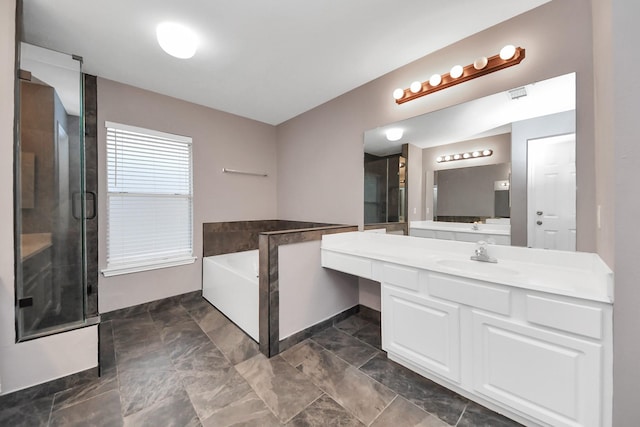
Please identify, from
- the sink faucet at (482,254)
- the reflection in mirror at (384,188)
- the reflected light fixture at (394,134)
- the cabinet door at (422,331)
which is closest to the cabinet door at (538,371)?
the cabinet door at (422,331)

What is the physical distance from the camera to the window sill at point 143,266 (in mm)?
2365

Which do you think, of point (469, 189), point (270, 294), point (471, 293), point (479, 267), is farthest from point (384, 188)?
point (270, 294)

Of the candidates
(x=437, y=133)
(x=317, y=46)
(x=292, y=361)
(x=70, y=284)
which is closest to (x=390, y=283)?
(x=292, y=361)

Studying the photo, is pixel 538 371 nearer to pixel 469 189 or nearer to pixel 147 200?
pixel 469 189

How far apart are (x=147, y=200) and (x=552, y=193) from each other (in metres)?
3.52

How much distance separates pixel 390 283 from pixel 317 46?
1893 millimetres

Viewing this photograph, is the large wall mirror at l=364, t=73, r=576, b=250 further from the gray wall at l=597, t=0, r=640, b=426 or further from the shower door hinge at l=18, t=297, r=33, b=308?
the shower door hinge at l=18, t=297, r=33, b=308

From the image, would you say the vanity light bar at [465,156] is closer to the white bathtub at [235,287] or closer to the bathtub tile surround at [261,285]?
the bathtub tile surround at [261,285]

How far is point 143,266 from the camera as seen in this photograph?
255 cm

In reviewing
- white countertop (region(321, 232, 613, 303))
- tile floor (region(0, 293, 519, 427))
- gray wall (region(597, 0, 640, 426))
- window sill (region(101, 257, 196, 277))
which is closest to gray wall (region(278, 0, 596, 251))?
white countertop (region(321, 232, 613, 303))

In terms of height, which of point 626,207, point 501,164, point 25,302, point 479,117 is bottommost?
point 25,302

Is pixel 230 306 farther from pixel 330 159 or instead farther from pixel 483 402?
pixel 483 402

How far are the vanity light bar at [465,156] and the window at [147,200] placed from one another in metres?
2.74

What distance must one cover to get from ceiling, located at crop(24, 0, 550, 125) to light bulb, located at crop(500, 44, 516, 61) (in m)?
0.22
